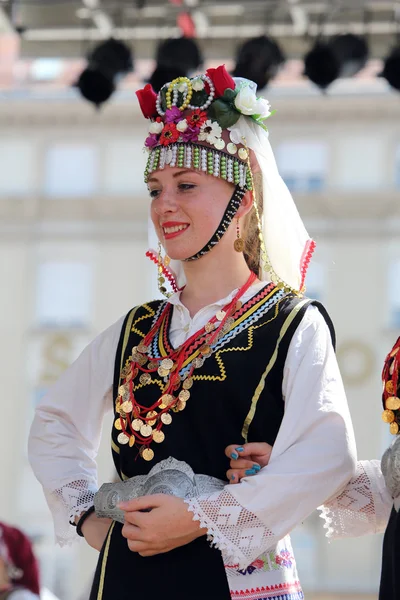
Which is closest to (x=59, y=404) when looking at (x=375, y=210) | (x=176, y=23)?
(x=176, y=23)

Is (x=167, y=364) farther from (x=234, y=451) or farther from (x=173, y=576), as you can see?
(x=173, y=576)

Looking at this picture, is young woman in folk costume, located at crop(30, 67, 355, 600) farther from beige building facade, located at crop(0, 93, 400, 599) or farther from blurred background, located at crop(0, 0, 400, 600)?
beige building facade, located at crop(0, 93, 400, 599)

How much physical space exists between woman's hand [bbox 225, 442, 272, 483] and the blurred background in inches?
348

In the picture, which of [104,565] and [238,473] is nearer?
[238,473]

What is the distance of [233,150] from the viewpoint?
8.73ft

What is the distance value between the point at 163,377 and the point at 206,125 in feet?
1.97

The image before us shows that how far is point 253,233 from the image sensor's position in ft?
9.02

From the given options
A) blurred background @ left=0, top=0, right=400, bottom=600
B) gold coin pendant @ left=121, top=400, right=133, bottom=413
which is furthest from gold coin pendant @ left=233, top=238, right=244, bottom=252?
blurred background @ left=0, top=0, right=400, bottom=600

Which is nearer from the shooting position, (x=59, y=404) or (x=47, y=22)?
(x=59, y=404)

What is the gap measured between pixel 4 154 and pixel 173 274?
11.9 m

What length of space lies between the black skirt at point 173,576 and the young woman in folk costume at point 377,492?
17 cm

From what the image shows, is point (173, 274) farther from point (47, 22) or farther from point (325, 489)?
point (47, 22)

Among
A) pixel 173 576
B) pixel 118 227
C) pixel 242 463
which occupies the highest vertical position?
pixel 118 227

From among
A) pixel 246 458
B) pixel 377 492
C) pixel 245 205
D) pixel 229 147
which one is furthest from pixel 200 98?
pixel 377 492
